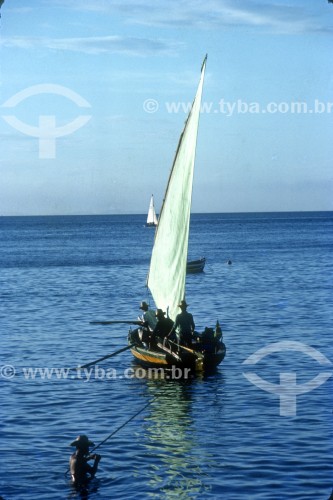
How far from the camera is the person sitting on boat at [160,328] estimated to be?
32531 mm

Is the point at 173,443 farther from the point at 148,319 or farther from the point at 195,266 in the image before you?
the point at 195,266

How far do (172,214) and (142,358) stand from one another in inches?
221

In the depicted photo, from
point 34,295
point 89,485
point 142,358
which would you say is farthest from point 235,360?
point 34,295

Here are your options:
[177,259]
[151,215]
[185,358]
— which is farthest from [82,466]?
[151,215]

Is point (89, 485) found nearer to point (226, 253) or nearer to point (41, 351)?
point (41, 351)

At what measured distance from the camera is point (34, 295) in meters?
66.9

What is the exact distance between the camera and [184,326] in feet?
104

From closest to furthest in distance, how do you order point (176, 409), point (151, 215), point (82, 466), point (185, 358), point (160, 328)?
point (82, 466)
point (176, 409)
point (185, 358)
point (160, 328)
point (151, 215)

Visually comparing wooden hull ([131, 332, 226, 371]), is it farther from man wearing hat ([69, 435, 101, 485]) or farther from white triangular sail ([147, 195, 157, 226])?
white triangular sail ([147, 195, 157, 226])

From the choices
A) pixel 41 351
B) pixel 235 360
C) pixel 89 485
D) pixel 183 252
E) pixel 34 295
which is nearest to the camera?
pixel 89 485

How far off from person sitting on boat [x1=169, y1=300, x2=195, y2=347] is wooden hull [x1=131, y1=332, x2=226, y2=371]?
1.34ft

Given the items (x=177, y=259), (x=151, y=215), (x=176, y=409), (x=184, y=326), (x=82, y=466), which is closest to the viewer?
(x=82, y=466)

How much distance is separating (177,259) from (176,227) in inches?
49.1

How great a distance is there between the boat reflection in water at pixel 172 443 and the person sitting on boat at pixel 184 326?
148 cm
